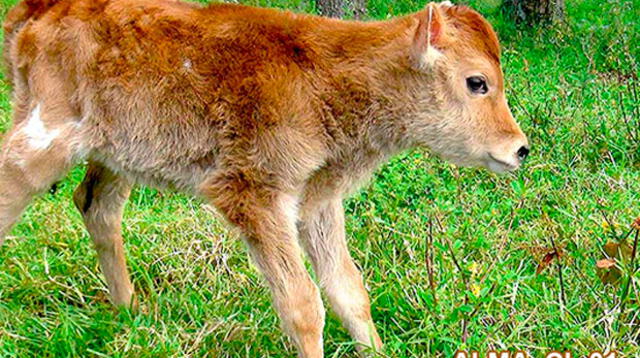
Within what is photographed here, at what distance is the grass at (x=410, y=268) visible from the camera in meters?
4.09

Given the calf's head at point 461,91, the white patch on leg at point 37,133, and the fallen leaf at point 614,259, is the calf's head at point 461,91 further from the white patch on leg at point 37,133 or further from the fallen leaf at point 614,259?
the white patch on leg at point 37,133

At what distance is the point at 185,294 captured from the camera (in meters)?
4.79

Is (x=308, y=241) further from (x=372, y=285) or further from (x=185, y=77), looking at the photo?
(x=185, y=77)

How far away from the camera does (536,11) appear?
1112cm

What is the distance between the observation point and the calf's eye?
3990 mm

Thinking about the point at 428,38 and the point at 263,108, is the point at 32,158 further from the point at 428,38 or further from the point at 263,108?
the point at 428,38

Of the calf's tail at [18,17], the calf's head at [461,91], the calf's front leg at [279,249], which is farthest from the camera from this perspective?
the calf's tail at [18,17]

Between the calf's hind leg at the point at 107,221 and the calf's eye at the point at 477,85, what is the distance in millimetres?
1809

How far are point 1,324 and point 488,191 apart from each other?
9.62 feet

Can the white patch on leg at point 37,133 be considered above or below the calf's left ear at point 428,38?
below

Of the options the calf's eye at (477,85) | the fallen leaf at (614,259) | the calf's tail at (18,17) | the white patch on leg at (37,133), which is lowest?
the fallen leaf at (614,259)

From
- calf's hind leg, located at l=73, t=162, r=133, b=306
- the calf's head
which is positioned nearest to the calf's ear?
the calf's head

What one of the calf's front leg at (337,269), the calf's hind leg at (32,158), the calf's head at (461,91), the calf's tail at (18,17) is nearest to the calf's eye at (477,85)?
the calf's head at (461,91)


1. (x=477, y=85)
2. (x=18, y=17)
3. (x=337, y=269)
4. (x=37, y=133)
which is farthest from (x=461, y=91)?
(x=18, y=17)
